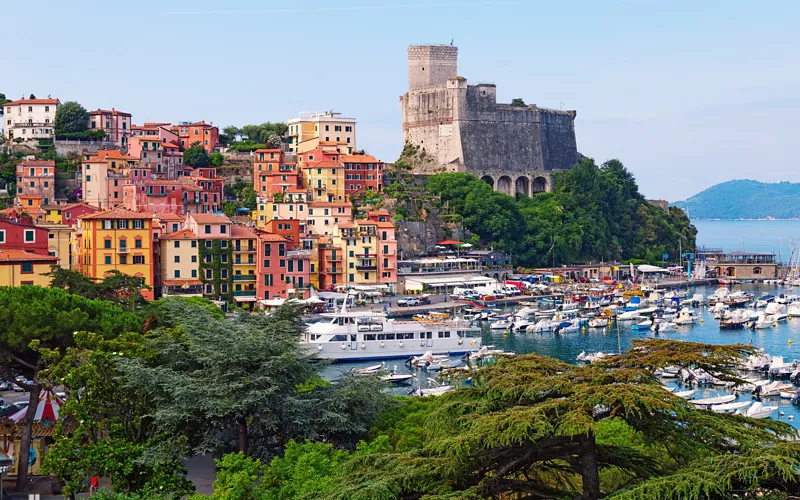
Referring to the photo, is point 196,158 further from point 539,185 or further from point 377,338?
point 377,338

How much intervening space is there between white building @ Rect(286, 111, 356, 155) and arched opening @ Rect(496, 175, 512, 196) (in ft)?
42.0

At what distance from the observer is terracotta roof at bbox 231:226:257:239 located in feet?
188

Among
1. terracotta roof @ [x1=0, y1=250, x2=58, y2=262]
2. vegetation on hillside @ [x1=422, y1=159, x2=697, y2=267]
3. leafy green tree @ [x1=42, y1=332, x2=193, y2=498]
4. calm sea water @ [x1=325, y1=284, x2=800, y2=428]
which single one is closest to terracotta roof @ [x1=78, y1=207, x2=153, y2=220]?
terracotta roof @ [x1=0, y1=250, x2=58, y2=262]

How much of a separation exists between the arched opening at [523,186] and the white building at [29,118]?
35521mm

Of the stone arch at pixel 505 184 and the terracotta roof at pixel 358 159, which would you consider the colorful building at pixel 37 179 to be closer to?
the terracotta roof at pixel 358 159

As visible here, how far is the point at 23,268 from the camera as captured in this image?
41.6 m

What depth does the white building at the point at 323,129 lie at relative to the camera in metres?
79.9

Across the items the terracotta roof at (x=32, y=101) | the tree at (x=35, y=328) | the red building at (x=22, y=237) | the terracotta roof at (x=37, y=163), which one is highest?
the terracotta roof at (x=32, y=101)

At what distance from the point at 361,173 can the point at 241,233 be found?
17391 millimetres

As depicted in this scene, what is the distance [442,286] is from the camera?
67000mm

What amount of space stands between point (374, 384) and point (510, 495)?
311 inches

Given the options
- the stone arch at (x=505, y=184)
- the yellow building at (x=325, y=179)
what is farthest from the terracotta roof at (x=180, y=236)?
the stone arch at (x=505, y=184)

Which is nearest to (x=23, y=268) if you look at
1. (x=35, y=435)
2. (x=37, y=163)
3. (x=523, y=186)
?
(x=35, y=435)

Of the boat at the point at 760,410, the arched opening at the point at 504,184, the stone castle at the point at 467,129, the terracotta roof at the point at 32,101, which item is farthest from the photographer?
the arched opening at the point at 504,184
